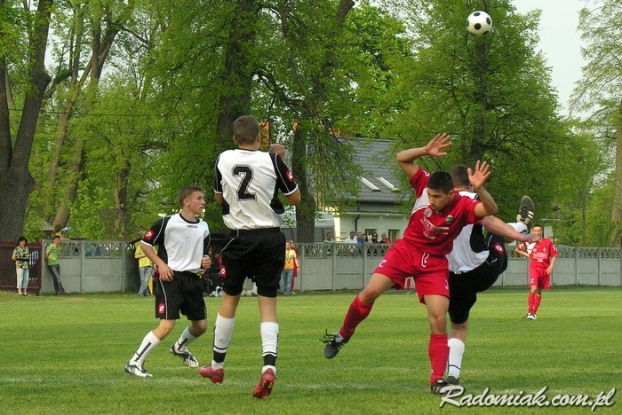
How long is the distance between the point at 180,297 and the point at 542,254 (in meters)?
13.4

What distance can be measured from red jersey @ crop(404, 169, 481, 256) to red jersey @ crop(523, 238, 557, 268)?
13677mm

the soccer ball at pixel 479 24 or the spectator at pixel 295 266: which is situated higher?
the soccer ball at pixel 479 24

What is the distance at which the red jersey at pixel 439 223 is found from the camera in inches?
332

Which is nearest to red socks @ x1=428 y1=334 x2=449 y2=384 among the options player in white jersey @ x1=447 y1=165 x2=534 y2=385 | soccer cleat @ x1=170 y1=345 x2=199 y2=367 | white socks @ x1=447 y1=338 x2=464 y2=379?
white socks @ x1=447 y1=338 x2=464 y2=379

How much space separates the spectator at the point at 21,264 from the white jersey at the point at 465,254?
1046 inches

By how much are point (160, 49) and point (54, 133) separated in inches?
888

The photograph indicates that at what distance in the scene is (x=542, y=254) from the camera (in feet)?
73.6

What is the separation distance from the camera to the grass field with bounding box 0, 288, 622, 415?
780 centimetres

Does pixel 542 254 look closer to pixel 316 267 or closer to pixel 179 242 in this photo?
→ pixel 179 242

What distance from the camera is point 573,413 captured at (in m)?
7.39

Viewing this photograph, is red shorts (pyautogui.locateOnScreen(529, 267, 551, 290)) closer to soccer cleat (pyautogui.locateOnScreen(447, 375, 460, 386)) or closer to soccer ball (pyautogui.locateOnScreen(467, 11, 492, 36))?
soccer ball (pyautogui.locateOnScreen(467, 11, 492, 36))

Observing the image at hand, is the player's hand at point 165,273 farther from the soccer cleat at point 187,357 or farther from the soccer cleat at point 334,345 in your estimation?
the soccer cleat at point 334,345

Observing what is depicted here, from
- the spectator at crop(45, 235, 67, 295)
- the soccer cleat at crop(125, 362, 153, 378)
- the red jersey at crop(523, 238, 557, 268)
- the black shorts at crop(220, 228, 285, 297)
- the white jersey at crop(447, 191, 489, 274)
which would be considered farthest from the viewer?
the spectator at crop(45, 235, 67, 295)

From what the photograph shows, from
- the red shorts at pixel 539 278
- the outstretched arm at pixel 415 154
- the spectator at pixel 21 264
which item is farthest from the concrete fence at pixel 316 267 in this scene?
the outstretched arm at pixel 415 154
